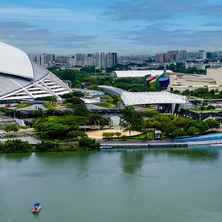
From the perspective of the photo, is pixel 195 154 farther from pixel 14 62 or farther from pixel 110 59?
pixel 110 59

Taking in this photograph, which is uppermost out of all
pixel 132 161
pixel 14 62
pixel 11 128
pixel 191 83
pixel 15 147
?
pixel 14 62

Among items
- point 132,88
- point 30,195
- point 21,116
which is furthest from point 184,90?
point 30,195

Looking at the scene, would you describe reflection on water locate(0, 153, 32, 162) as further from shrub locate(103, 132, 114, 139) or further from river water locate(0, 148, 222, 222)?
shrub locate(103, 132, 114, 139)

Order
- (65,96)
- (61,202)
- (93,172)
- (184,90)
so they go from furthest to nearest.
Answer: (184,90)
(65,96)
(93,172)
(61,202)

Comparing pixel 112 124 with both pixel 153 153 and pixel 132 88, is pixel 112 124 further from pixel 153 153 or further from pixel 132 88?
pixel 132 88

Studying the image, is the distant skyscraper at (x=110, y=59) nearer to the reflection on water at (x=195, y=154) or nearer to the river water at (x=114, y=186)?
the reflection on water at (x=195, y=154)

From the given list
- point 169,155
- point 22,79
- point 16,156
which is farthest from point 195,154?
point 22,79

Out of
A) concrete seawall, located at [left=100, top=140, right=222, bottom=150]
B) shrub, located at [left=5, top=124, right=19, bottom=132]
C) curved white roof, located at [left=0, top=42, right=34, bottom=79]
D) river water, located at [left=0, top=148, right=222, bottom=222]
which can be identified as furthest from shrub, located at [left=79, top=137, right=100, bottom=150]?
curved white roof, located at [left=0, top=42, right=34, bottom=79]
